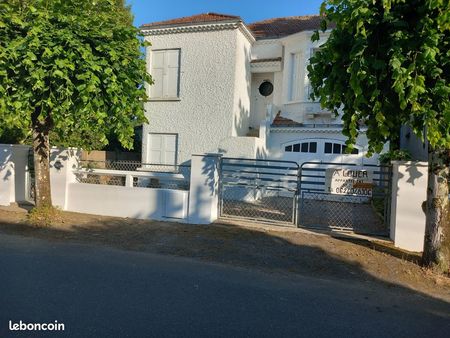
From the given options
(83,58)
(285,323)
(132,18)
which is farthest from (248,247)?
(132,18)

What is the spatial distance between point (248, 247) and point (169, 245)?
1454 mm

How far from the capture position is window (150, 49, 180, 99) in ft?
47.9

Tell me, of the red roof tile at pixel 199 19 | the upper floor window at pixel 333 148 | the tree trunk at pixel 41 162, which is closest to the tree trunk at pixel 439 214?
the upper floor window at pixel 333 148

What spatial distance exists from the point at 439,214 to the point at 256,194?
22.1 feet

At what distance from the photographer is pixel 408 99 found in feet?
14.8

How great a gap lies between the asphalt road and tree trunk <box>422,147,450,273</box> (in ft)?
3.38

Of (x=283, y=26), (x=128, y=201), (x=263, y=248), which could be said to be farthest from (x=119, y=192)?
(x=283, y=26)

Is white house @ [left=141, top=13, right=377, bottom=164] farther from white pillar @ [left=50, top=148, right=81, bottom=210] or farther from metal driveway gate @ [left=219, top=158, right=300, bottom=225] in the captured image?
white pillar @ [left=50, top=148, right=81, bottom=210]

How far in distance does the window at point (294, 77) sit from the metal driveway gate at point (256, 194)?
4.01 metres

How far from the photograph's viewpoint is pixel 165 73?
14.8m

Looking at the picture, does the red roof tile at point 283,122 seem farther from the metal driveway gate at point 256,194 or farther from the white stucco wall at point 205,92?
the metal driveway gate at point 256,194

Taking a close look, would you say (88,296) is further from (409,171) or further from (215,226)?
(409,171)

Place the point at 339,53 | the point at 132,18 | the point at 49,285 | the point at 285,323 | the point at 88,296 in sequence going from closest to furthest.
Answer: the point at 285,323, the point at 88,296, the point at 49,285, the point at 339,53, the point at 132,18

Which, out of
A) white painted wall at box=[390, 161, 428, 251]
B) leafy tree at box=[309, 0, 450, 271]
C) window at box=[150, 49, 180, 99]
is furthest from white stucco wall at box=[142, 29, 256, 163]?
leafy tree at box=[309, 0, 450, 271]
